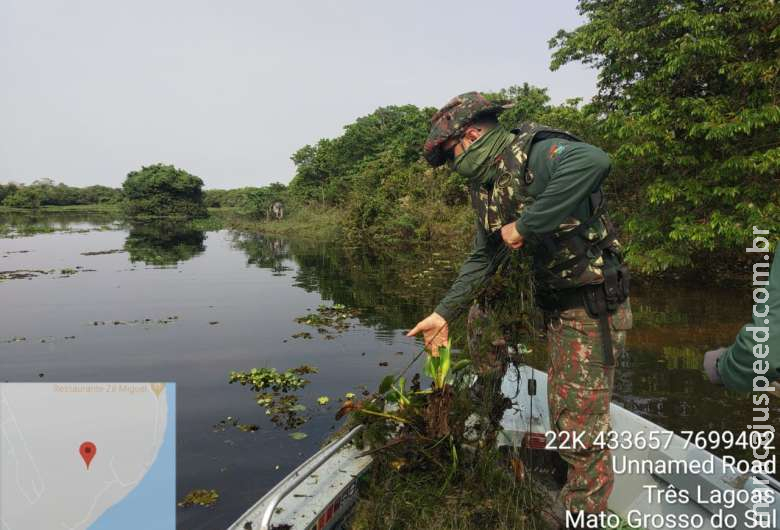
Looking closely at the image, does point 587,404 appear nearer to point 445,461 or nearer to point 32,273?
point 445,461

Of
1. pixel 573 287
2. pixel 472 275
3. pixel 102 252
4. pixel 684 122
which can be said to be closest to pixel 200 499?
pixel 472 275

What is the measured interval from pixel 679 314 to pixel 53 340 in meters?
11.9

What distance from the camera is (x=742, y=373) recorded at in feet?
5.27

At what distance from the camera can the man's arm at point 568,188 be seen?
2316 mm

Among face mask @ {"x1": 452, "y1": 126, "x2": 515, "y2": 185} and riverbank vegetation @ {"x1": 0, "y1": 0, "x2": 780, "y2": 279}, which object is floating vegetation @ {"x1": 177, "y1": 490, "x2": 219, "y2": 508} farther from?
riverbank vegetation @ {"x1": 0, "y1": 0, "x2": 780, "y2": 279}

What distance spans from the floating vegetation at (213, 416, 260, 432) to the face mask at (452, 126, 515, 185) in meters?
4.20

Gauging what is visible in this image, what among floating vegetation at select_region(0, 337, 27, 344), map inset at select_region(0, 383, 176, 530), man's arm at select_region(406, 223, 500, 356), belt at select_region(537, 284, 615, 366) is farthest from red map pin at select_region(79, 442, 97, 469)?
floating vegetation at select_region(0, 337, 27, 344)

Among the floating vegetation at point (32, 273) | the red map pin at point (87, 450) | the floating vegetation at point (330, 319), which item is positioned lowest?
the floating vegetation at point (330, 319)

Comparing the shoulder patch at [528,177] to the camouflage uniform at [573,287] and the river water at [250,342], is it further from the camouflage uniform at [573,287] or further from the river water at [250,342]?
the river water at [250,342]

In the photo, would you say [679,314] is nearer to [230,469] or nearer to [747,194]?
[747,194]

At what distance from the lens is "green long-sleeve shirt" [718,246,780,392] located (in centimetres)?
142

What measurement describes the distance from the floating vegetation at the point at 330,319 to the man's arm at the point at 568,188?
24.8 ft

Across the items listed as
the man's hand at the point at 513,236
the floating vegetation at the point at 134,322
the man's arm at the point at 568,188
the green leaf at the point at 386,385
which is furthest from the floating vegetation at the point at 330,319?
the man's arm at the point at 568,188

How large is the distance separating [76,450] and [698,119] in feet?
38.4
